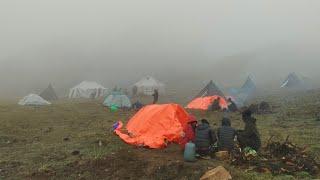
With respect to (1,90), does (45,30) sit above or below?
above

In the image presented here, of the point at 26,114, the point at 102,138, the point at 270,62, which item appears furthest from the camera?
the point at 270,62

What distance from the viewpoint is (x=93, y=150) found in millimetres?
19938

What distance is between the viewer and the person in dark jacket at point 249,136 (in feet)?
59.0

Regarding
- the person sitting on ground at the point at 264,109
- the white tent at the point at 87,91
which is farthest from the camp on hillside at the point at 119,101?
the white tent at the point at 87,91

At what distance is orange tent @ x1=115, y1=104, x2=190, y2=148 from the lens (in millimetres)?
20000

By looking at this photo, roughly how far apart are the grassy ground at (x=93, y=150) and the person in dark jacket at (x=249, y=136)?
184cm

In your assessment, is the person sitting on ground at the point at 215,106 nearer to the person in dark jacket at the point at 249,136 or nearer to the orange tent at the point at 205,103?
the orange tent at the point at 205,103

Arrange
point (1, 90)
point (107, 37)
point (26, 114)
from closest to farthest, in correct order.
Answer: point (26, 114)
point (1, 90)
point (107, 37)

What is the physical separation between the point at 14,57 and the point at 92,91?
7546 cm

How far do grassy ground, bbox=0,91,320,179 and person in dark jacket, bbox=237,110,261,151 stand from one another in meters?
1.84

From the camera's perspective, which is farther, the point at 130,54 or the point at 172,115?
the point at 130,54

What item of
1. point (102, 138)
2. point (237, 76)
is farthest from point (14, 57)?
point (102, 138)

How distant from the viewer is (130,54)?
13250 cm

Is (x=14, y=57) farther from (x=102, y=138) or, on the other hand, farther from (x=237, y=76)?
(x=102, y=138)
